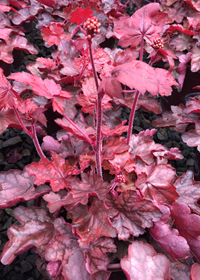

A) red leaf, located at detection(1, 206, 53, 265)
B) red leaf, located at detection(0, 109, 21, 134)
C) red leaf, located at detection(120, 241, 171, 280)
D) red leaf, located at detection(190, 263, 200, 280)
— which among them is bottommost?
red leaf, located at detection(1, 206, 53, 265)

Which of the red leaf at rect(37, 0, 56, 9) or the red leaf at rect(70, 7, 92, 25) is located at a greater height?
the red leaf at rect(70, 7, 92, 25)

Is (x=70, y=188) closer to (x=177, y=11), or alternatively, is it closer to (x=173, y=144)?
(x=173, y=144)

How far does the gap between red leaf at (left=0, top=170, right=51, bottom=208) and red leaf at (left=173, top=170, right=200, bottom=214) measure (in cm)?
52

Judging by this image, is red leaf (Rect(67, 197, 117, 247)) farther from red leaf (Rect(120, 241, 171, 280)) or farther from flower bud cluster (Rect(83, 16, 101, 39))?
flower bud cluster (Rect(83, 16, 101, 39))

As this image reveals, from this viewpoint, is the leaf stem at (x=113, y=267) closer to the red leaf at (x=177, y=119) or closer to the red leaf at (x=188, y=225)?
the red leaf at (x=188, y=225)

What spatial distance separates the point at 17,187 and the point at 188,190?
2.19 ft

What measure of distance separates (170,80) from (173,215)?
0.47 m

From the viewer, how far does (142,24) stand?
2.62 feet

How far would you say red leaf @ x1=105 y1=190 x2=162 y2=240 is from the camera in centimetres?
78

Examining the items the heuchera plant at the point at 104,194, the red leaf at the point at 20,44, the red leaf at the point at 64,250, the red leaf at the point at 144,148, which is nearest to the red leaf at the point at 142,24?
the heuchera plant at the point at 104,194

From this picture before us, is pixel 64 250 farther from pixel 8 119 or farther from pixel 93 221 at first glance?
pixel 8 119

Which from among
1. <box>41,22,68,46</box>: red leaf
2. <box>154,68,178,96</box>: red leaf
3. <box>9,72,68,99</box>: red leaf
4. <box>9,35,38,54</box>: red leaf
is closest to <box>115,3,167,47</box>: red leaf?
<box>154,68,178,96</box>: red leaf

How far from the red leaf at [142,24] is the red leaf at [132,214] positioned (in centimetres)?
→ 52

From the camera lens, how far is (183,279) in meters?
0.77
